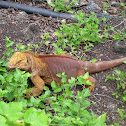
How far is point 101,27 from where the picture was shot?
6.04 meters

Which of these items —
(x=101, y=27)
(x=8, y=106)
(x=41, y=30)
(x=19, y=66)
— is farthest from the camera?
(x=101, y=27)

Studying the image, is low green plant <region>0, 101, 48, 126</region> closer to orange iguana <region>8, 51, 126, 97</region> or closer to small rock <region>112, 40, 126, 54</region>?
orange iguana <region>8, 51, 126, 97</region>

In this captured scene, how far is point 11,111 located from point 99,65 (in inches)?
116

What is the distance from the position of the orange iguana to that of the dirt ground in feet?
1.02

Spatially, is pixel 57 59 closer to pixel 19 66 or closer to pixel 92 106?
pixel 19 66

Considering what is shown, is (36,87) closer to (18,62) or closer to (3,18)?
(18,62)

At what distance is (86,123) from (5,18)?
412cm

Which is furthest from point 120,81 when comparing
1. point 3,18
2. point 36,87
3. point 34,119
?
point 3,18

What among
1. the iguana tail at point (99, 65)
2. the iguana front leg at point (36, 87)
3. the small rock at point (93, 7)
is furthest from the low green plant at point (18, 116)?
the small rock at point (93, 7)

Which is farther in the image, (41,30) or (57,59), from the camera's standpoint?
(41,30)

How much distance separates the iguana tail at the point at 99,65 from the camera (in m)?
4.35

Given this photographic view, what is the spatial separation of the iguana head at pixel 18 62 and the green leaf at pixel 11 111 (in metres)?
1.57

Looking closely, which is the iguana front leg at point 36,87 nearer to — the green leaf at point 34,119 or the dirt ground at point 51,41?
the dirt ground at point 51,41

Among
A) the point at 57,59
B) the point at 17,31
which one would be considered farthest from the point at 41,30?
the point at 57,59
